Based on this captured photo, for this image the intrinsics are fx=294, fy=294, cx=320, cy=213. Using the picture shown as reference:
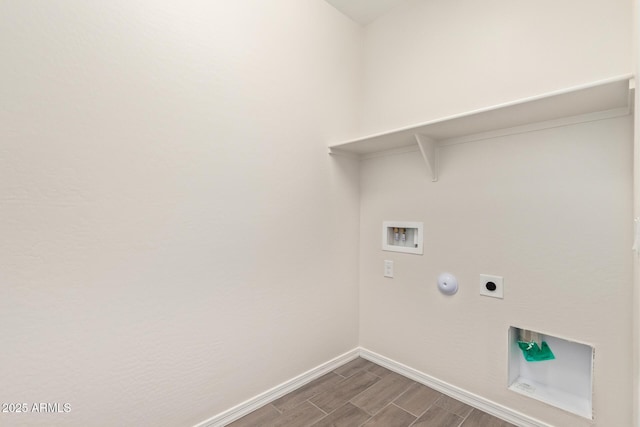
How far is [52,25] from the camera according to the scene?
1148 millimetres

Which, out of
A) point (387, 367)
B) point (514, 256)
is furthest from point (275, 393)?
point (514, 256)

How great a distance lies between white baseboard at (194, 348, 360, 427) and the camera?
63.9 inches

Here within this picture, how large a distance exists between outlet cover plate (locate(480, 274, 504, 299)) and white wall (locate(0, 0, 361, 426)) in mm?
1025

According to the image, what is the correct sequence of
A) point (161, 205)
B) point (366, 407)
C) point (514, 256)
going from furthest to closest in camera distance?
point (366, 407)
point (514, 256)
point (161, 205)

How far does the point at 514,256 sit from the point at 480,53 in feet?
4.11

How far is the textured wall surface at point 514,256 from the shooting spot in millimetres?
1389

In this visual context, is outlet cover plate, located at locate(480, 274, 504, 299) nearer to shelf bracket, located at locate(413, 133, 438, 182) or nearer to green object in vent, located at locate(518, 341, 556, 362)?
green object in vent, located at locate(518, 341, 556, 362)

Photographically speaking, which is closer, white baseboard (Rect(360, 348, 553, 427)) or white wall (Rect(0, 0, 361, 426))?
white wall (Rect(0, 0, 361, 426))

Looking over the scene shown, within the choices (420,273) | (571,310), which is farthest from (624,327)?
(420,273)

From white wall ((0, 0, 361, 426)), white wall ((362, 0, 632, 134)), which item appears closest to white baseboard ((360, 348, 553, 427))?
white wall ((0, 0, 361, 426))

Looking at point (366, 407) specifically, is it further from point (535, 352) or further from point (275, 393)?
point (535, 352)

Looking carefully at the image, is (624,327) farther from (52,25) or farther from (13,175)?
(52,25)

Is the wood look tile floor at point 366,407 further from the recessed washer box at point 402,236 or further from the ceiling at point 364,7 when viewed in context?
the ceiling at point 364,7

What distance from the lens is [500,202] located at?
67.5 inches
